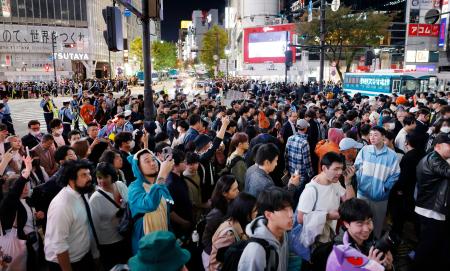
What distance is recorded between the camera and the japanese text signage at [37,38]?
56.1 meters

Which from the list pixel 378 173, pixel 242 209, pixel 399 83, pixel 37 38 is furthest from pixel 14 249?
pixel 37 38

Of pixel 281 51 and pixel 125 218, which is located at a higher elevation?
pixel 281 51

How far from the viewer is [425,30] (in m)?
39.4

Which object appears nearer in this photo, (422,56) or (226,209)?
(226,209)

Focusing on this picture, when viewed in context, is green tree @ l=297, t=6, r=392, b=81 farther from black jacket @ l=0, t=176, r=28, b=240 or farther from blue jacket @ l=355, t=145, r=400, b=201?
black jacket @ l=0, t=176, r=28, b=240

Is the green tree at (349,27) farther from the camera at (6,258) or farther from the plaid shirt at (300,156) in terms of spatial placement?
A: the camera at (6,258)

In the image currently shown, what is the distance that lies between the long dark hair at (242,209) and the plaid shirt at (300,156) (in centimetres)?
313

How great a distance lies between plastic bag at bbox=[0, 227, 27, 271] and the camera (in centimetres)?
395

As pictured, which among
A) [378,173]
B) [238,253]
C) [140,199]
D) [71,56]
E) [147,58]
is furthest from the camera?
[71,56]

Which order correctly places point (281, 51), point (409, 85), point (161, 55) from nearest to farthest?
point (409, 85) → point (281, 51) → point (161, 55)

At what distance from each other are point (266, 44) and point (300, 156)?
6298 cm

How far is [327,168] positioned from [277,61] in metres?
64.3

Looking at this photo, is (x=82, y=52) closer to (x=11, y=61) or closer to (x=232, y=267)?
(x=11, y=61)

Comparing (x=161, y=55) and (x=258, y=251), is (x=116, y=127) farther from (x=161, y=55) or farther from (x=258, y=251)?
(x=161, y=55)
